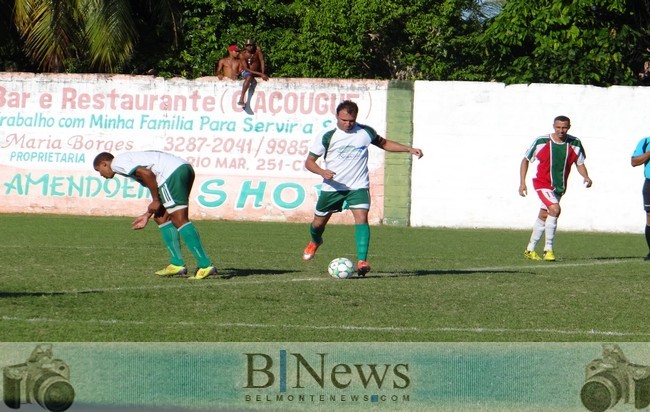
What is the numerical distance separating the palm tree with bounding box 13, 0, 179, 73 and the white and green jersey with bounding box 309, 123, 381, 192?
14828 millimetres

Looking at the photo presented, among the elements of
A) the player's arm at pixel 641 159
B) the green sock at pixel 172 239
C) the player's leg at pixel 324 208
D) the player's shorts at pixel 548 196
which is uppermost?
the player's arm at pixel 641 159

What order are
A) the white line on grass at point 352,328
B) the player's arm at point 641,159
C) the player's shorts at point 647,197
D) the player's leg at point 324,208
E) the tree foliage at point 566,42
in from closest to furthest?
the white line on grass at point 352,328 < the player's leg at point 324,208 < the player's arm at point 641,159 < the player's shorts at point 647,197 < the tree foliage at point 566,42

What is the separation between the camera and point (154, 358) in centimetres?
670

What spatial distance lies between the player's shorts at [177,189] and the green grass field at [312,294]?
0.72 m

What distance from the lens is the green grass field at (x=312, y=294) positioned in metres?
9.20

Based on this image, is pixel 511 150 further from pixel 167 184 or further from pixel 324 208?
pixel 167 184

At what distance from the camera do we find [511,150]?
79.5 feet

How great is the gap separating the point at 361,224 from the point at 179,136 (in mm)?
11913

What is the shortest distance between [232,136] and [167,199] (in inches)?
476

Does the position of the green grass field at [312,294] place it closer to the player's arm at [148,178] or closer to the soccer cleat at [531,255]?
the soccer cleat at [531,255]

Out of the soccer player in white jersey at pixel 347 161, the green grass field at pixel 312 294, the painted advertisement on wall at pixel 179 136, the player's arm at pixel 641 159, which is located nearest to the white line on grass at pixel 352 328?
the green grass field at pixel 312 294

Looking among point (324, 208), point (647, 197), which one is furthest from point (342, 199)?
point (647, 197)

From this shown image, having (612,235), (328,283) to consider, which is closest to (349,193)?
(328,283)

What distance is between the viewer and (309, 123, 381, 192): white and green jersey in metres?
13.4
